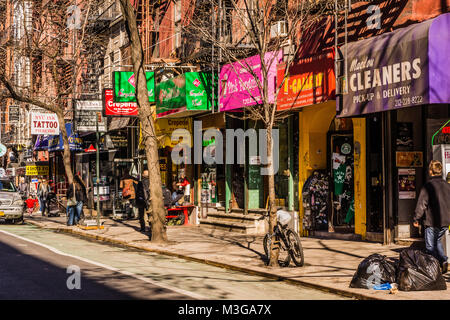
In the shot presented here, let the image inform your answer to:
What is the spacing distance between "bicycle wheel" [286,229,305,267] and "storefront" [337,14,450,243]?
3039 millimetres

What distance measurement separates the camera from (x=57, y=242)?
1908 centimetres

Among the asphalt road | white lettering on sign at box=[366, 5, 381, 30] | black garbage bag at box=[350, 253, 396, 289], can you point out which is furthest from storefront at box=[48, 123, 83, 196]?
black garbage bag at box=[350, 253, 396, 289]

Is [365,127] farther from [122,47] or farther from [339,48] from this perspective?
[122,47]

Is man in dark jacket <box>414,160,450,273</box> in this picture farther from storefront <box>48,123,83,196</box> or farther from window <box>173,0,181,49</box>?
storefront <box>48,123,83,196</box>

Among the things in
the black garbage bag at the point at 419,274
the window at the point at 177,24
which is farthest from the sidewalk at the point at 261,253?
the window at the point at 177,24

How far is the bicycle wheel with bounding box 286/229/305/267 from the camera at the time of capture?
42.9ft

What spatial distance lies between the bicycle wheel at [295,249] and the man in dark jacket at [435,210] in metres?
2.55

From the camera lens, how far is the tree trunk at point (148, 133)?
18.2 m

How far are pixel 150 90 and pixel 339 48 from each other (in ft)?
39.8

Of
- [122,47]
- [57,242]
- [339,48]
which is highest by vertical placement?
[122,47]

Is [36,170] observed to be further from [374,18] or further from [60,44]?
[374,18]

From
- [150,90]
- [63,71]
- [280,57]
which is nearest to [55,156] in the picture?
[63,71]
